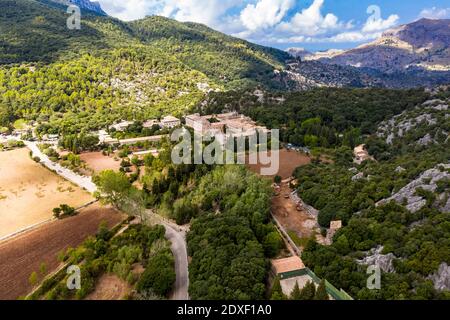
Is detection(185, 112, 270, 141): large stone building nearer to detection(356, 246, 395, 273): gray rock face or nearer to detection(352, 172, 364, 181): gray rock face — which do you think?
detection(352, 172, 364, 181): gray rock face

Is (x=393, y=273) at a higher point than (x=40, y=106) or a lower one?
lower

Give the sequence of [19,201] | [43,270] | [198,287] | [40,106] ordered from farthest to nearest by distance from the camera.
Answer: [40,106] < [19,201] < [43,270] < [198,287]

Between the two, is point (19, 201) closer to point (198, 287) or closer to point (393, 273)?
point (198, 287)

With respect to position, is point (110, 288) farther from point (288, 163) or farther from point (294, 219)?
point (288, 163)

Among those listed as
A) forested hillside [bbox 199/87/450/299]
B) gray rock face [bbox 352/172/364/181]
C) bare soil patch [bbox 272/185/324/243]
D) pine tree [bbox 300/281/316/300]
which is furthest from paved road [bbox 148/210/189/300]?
gray rock face [bbox 352/172/364/181]

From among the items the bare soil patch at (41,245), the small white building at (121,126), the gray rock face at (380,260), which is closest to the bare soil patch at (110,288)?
the bare soil patch at (41,245)

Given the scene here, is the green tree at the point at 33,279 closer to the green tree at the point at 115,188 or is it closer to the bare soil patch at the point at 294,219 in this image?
the green tree at the point at 115,188

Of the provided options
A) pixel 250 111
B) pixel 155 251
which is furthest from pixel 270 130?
pixel 155 251
